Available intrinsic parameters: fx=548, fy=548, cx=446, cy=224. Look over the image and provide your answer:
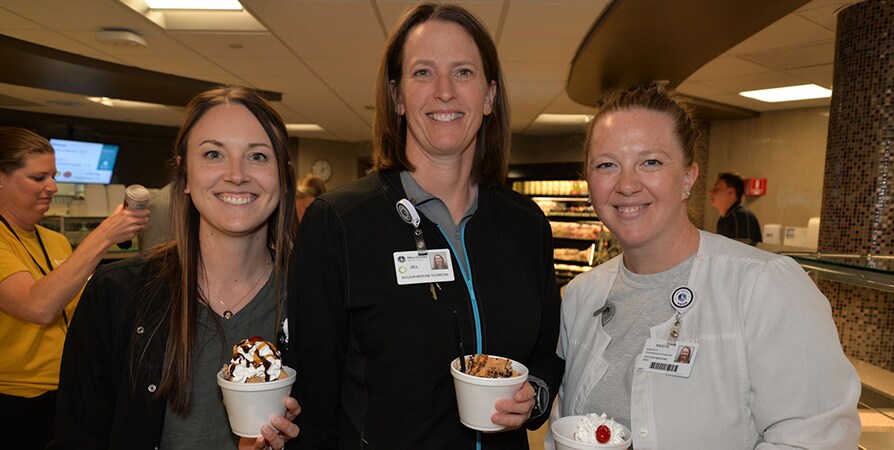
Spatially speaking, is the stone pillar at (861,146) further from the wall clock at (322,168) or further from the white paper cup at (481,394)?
the wall clock at (322,168)

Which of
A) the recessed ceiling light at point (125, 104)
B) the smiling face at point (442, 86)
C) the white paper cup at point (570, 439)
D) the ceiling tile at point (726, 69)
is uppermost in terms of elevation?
the ceiling tile at point (726, 69)

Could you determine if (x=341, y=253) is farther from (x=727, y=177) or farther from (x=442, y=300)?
(x=727, y=177)

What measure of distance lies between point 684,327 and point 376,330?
0.79m

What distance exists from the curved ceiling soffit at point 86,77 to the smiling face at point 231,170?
4.44 metres

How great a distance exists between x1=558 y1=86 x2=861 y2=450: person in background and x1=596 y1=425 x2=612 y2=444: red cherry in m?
0.17

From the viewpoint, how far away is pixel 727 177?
7.11 meters

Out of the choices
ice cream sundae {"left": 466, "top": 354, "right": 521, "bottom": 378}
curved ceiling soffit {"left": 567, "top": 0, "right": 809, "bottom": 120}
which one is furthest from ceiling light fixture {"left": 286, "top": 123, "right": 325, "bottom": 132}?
ice cream sundae {"left": 466, "top": 354, "right": 521, "bottom": 378}

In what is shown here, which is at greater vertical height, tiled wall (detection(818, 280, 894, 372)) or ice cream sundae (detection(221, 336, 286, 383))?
ice cream sundae (detection(221, 336, 286, 383))

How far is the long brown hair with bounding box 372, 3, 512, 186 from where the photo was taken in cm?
156

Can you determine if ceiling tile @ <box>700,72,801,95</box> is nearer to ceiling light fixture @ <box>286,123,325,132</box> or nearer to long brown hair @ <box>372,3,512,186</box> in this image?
long brown hair @ <box>372,3,512,186</box>

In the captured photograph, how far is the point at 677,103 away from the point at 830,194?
3228 mm

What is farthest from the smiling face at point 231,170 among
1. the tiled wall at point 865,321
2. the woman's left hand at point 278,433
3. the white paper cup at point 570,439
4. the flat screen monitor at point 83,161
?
the flat screen monitor at point 83,161

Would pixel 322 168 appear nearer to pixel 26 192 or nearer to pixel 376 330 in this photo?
pixel 26 192

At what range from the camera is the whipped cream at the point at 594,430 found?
1.23 metres
